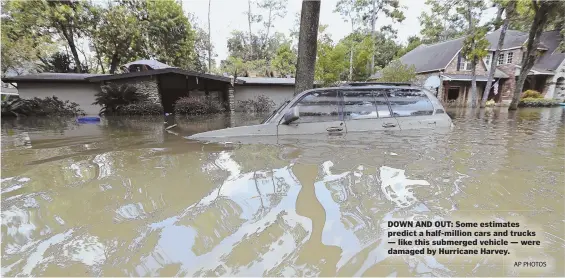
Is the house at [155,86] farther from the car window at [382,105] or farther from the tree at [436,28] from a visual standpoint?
the tree at [436,28]

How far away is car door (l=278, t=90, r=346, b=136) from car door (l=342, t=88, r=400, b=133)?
16cm

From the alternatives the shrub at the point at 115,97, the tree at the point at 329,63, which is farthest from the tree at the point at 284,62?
the shrub at the point at 115,97

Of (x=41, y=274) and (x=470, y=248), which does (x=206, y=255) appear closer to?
(x=41, y=274)

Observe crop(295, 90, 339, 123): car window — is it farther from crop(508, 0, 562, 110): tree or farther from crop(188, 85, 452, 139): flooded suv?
crop(508, 0, 562, 110): tree

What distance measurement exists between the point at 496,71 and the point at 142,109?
100 ft

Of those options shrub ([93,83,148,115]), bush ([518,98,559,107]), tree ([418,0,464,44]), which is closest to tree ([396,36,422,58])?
tree ([418,0,464,44])

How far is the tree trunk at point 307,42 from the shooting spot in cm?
678

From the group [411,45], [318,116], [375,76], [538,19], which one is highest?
[411,45]

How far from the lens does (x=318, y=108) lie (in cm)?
462

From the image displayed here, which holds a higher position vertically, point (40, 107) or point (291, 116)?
point (291, 116)

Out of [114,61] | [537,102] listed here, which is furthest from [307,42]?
[537,102]

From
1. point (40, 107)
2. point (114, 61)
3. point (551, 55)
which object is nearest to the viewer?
point (40, 107)

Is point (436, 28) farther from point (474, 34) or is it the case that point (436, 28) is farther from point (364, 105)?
point (364, 105)

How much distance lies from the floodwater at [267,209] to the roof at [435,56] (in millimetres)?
23196
